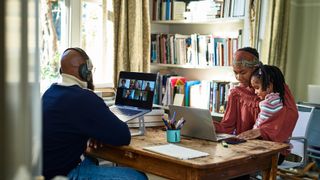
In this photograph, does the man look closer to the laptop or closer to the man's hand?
the man's hand

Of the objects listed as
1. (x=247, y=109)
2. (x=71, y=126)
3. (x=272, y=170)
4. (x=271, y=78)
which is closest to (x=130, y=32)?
(x=247, y=109)

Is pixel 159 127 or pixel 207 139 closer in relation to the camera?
pixel 207 139

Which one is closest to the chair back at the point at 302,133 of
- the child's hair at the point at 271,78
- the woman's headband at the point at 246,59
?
the child's hair at the point at 271,78

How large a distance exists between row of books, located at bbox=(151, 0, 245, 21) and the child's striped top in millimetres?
1476

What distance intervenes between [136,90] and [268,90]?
0.89m

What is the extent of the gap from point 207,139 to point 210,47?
192cm

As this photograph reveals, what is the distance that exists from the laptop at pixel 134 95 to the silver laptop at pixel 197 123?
176 mm

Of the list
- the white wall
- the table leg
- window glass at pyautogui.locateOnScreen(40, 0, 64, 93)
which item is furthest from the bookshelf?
the white wall

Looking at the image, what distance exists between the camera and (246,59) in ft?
9.41

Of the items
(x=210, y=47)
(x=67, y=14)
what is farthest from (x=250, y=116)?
(x=67, y=14)

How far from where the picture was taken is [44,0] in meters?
3.71

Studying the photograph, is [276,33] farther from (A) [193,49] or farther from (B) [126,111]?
(B) [126,111]

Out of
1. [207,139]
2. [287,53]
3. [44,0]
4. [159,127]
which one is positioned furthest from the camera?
[287,53]

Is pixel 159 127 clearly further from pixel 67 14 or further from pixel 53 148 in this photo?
pixel 67 14
